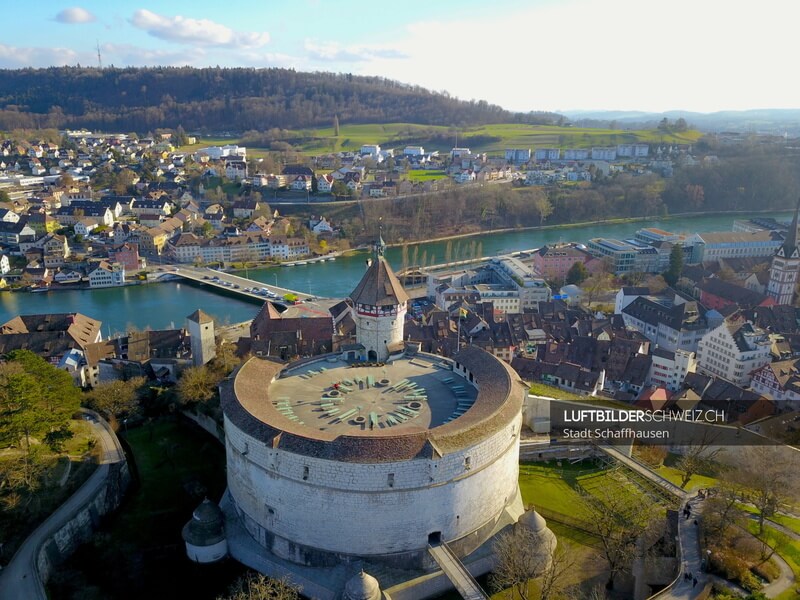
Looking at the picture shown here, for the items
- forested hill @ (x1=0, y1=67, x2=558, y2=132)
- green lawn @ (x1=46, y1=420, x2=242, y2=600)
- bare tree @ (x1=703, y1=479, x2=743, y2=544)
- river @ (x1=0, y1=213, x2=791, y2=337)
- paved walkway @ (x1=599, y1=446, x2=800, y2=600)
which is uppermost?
forested hill @ (x1=0, y1=67, x2=558, y2=132)

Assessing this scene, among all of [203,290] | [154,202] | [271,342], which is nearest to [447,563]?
[271,342]

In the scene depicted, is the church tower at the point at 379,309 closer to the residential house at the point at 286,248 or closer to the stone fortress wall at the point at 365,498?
the stone fortress wall at the point at 365,498

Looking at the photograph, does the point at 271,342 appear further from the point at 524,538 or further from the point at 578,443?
the point at 524,538

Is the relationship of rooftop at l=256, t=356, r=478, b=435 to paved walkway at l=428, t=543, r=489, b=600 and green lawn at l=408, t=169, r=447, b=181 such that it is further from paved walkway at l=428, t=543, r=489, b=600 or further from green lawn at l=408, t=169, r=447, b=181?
green lawn at l=408, t=169, r=447, b=181

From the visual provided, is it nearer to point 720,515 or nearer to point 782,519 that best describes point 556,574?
point 720,515

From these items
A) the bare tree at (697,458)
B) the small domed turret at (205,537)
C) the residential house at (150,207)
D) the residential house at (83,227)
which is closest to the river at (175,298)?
the residential house at (83,227)

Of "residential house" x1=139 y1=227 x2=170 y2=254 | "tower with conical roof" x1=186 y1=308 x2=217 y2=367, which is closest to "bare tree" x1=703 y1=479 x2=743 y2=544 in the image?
"tower with conical roof" x1=186 y1=308 x2=217 y2=367

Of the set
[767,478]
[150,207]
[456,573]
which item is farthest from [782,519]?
[150,207]
